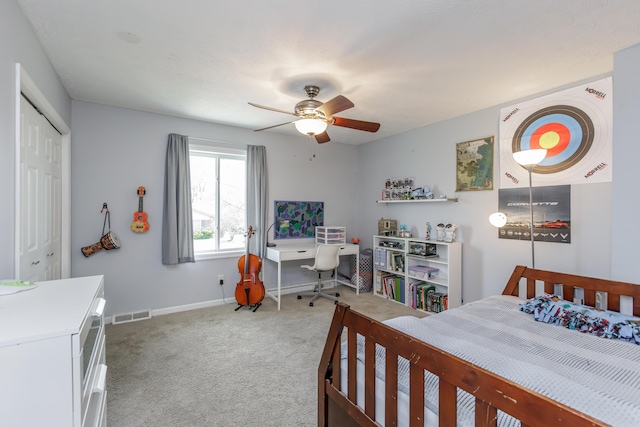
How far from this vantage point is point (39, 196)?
2.16m

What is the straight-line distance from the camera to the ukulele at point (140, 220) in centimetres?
341

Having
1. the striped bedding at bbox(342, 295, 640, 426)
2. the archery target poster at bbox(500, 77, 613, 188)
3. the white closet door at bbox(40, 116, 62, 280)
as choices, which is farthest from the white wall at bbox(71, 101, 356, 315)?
the archery target poster at bbox(500, 77, 613, 188)

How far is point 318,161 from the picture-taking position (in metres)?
4.79

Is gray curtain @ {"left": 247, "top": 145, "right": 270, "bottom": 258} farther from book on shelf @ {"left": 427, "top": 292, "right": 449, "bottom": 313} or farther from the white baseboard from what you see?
book on shelf @ {"left": 427, "top": 292, "right": 449, "bottom": 313}

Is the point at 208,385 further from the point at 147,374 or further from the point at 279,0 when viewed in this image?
the point at 279,0

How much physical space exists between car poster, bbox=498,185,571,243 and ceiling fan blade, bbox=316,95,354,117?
2062 millimetres

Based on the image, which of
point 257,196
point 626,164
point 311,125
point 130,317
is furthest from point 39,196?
point 626,164

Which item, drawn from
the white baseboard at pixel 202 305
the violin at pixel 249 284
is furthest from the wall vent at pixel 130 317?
the violin at pixel 249 284

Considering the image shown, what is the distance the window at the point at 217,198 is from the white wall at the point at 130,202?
0.65 ft

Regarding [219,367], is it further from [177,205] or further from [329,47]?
[329,47]

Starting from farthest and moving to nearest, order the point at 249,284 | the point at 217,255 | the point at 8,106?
the point at 217,255 < the point at 249,284 < the point at 8,106

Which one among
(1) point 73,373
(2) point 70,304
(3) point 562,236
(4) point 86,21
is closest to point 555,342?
(3) point 562,236

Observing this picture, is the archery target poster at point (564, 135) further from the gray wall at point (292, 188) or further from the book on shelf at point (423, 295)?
the book on shelf at point (423, 295)

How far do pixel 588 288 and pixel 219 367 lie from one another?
2890 millimetres
